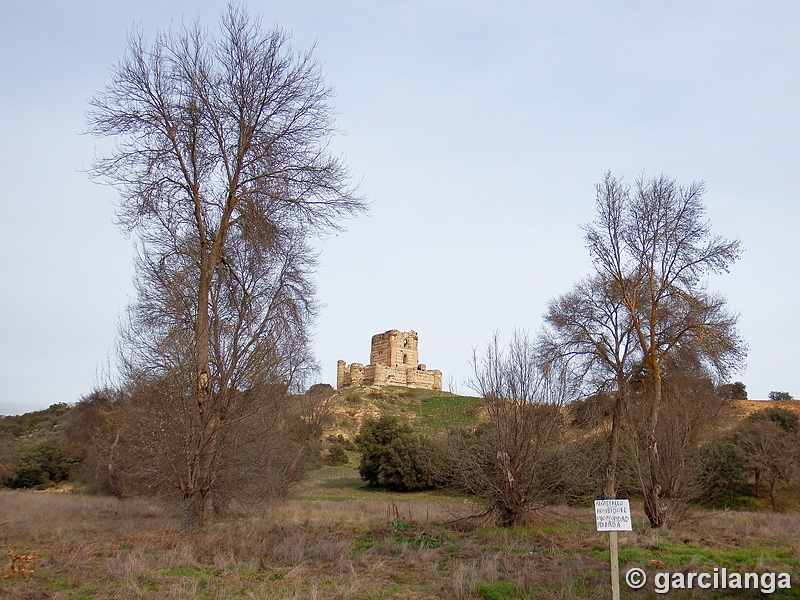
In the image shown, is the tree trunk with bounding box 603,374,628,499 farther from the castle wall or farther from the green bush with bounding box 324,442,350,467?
the castle wall

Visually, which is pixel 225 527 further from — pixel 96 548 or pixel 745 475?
pixel 745 475

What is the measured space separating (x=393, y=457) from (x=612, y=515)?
Result: 2735 centimetres

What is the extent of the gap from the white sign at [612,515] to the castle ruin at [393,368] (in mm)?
71093

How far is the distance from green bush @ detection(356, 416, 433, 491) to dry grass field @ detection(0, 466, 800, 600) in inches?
658

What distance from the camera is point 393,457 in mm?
33375

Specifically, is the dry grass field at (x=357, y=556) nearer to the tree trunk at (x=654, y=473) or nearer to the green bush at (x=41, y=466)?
the tree trunk at (x=654, y=473)

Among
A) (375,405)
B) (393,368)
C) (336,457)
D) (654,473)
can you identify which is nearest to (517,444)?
(654,473)

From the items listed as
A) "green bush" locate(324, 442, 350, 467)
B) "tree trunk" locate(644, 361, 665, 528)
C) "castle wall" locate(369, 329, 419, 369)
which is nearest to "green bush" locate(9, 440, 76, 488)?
"green bush" locate(324, 442, 350, 467)

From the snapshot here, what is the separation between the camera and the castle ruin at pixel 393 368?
3110 inches

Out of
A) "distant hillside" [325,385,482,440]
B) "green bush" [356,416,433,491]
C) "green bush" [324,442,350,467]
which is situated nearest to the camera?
"green bush" [356,416,433,491]

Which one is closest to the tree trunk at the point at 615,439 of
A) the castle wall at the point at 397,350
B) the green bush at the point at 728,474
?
the green bush at the point at 728,474

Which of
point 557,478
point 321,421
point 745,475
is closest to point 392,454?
point 321,421

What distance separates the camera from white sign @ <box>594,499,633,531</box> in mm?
6820

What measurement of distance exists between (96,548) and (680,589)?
9089mm
